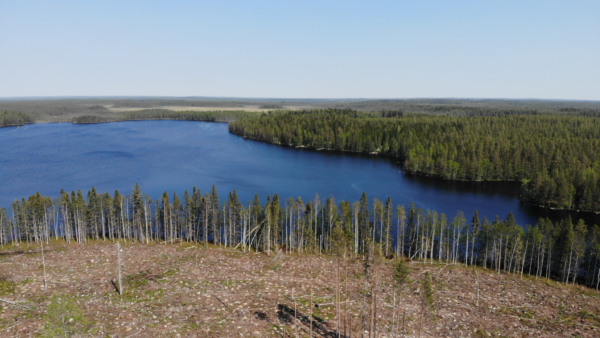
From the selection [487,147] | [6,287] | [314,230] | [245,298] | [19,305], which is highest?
[487,147]

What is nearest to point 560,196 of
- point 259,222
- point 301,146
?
point 259,222

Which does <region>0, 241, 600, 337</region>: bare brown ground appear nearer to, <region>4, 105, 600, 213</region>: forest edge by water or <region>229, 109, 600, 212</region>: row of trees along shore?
<region>4, 105, 600, 213</region>: forest edge by water

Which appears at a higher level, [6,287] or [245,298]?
[6,287]

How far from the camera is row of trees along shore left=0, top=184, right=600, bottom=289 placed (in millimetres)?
42812

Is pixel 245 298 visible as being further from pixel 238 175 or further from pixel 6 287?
pixel 238 175

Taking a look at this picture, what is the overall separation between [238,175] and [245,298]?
68442mm

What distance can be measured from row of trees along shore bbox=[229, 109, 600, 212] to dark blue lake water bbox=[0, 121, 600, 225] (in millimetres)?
4844

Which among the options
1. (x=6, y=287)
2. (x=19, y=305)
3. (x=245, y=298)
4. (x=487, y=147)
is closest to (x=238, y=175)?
(x=6, y=287)

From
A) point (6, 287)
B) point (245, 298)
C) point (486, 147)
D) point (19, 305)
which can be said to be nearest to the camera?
point (19, 305)

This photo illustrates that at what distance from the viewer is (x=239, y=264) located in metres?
37.1

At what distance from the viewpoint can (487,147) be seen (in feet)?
352

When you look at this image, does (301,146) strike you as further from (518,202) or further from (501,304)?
(501,304)

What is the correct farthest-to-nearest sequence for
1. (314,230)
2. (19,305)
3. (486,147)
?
(486,147), (314,230), (19,305)

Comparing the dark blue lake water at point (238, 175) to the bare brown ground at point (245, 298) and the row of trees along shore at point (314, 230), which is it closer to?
the row of trees along shore at point (314, 230)
